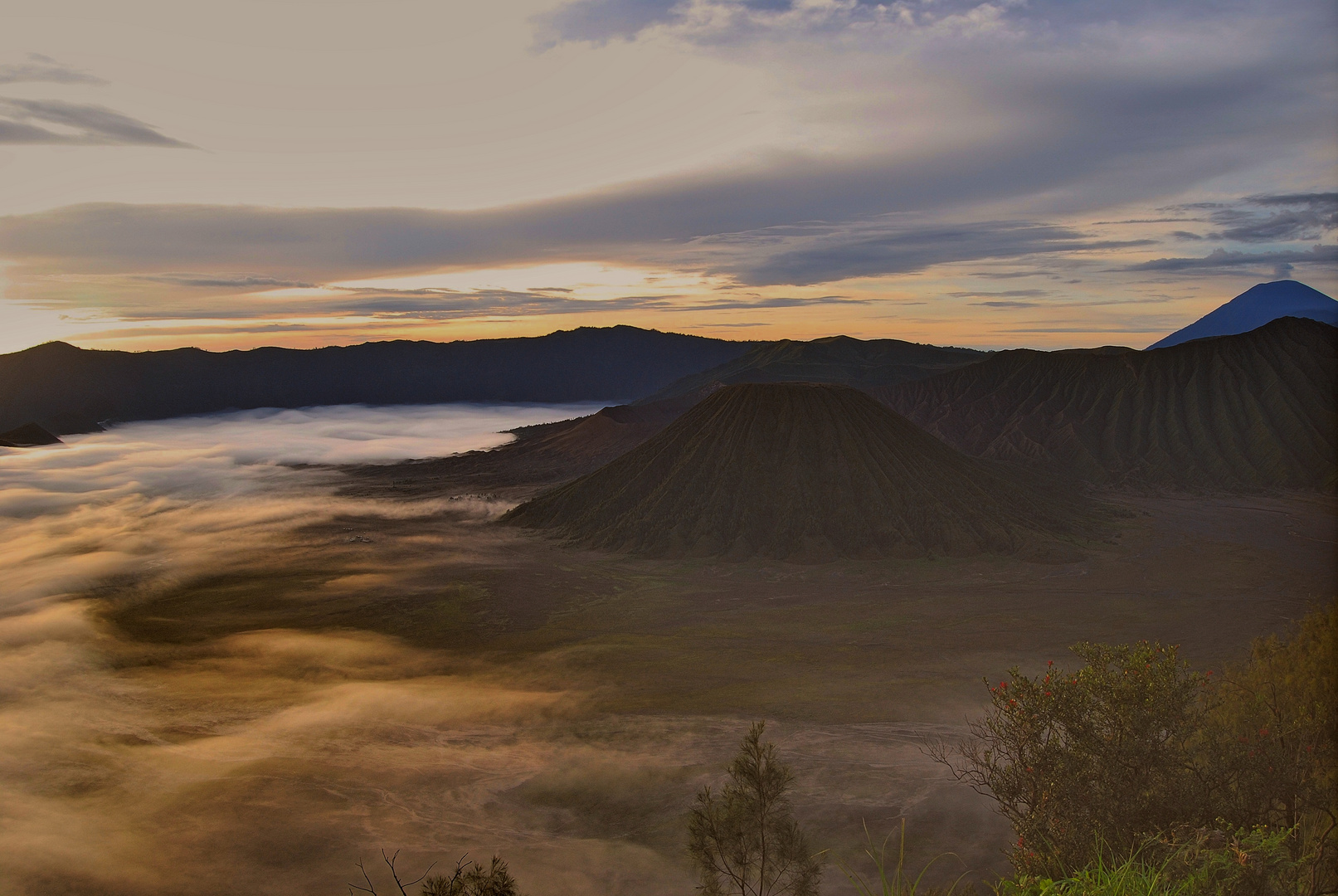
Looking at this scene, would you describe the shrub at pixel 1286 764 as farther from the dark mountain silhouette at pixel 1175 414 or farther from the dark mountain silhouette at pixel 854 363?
the dark mountain silhouette at pixel 854 363

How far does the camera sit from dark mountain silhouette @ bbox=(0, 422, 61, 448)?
172m

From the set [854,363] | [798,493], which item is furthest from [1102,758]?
[854,363]

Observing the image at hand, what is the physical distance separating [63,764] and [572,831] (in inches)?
881

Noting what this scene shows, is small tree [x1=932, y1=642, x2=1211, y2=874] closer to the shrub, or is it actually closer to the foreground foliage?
the foreground foliage

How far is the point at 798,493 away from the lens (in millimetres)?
67625

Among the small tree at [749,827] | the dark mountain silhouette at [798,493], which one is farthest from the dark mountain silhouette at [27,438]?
the small tree at [749,827]

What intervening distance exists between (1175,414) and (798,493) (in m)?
60.0

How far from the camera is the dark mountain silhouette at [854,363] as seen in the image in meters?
164

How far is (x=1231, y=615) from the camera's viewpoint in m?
45.1

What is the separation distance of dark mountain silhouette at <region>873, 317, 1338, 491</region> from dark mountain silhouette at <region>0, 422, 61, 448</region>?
630 ft

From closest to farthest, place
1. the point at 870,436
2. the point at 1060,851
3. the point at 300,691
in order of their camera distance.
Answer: the point at 1060,851, the point at 300,691, the point at 870,436

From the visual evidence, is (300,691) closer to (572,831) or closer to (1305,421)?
(572,831)

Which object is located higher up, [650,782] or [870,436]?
[870,436]

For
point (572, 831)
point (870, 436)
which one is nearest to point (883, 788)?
point (572, 831)
